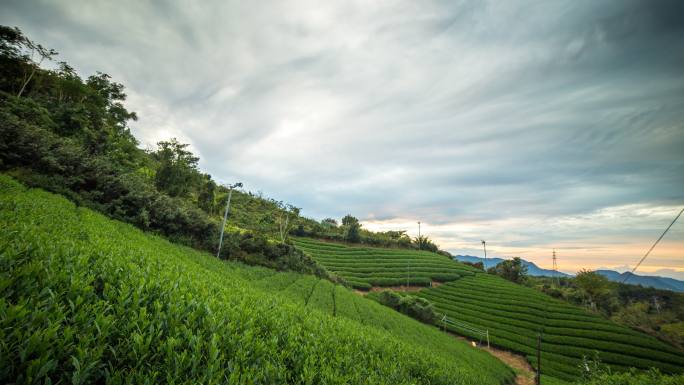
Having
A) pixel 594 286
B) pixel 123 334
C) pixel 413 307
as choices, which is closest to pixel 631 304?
pixel 594 286

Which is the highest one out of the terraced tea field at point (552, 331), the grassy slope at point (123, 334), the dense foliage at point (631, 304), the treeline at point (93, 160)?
the treeline at point (93, 160)

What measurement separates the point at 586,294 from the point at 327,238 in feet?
160

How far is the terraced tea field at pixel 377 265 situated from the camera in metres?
41.1

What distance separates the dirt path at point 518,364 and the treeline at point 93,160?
755 inches

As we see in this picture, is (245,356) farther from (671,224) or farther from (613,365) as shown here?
(613,365)

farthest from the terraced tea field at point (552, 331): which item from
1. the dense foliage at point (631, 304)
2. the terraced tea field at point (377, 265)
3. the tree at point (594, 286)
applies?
the tree at point (594, 286)

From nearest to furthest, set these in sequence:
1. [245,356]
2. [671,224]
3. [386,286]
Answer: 1. [245,356]
2. [671,224]
3. [386,286]

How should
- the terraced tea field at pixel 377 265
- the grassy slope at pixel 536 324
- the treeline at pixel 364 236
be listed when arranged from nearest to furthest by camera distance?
the grassy slope at pixel 536 324 < the terraced tea field at pixel 377 265 < the treeline at pixel 364 236

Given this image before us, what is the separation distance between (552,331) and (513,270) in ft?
97.0

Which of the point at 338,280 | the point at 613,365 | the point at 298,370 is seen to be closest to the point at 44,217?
the point at 298,370

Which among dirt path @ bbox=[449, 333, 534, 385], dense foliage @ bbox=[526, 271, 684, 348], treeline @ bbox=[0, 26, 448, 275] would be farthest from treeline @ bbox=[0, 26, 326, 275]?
dense foliage @ bbox=[526, 271, 684, 348]

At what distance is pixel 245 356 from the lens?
3.32 m

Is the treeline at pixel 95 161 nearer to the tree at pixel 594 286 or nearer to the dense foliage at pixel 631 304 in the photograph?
the dense foliage at pixel 631 304

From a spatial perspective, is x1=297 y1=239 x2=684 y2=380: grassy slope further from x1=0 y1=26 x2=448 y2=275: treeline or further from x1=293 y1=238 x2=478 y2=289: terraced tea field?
x1=0 y1=26 x2=448 y2=275: treeline
